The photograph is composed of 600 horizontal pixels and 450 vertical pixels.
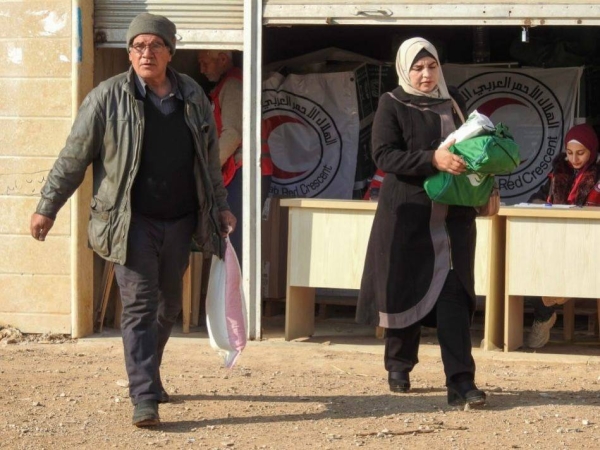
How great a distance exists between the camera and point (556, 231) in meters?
7.28

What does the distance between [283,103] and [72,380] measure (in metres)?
→ 3.52

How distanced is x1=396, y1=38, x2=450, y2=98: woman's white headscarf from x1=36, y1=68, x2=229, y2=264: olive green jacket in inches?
39.9

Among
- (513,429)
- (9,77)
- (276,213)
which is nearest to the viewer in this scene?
(513,429)

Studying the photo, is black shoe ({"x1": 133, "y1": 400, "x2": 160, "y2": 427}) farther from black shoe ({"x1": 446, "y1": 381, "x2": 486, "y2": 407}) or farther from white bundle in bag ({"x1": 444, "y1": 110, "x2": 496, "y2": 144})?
white bundle in bag ({"x1": 444, "y1": 110, "x2": 496, "y2": 144})

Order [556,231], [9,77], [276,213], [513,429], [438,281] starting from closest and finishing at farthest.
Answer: [513,429], [438,281], [556,231], [9,77], [276,213]

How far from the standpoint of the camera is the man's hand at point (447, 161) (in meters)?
5.47

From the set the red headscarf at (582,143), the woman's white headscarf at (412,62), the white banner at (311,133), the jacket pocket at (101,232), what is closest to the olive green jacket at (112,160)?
the jacket pocket at (101,232)

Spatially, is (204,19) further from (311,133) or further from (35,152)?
(311,133)

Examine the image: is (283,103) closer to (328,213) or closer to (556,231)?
(328,213)

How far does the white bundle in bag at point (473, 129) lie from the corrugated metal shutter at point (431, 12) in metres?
1.95

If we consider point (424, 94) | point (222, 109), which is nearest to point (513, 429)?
point (424, 94)

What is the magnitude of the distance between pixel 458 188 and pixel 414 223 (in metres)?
0.34

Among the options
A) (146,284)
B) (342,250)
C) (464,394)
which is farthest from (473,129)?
(342,250)

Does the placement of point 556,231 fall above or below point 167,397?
above
